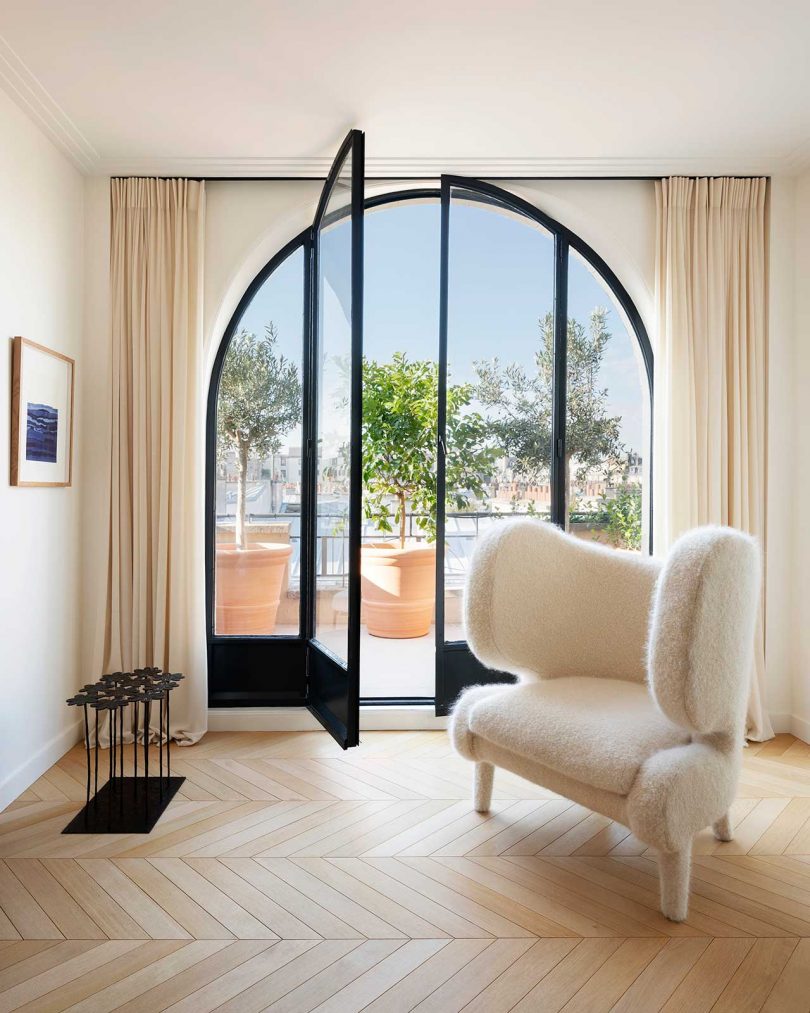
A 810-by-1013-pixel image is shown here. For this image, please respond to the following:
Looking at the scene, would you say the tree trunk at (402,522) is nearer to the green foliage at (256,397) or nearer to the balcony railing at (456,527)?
the balcony railing at (456,527)

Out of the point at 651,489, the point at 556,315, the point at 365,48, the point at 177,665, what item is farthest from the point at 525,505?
the point at 365,48

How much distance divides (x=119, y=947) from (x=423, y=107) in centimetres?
285

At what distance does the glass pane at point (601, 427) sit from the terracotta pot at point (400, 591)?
5.16 feet

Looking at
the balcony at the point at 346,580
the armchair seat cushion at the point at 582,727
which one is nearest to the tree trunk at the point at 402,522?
the balcony at the point at 346,580

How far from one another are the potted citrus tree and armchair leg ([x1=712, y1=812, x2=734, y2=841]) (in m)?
2.68

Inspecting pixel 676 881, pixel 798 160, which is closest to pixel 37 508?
pixel 676 881

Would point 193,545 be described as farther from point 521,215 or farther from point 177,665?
point 521,215

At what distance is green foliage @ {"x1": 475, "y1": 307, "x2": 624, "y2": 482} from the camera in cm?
340

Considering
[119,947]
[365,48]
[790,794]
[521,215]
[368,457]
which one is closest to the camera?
[119,947]

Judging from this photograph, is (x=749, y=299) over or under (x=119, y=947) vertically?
over

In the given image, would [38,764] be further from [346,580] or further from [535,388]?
[535,388]

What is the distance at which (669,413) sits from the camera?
317cm

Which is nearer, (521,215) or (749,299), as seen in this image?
(749,299)

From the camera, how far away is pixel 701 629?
1.76 meters
